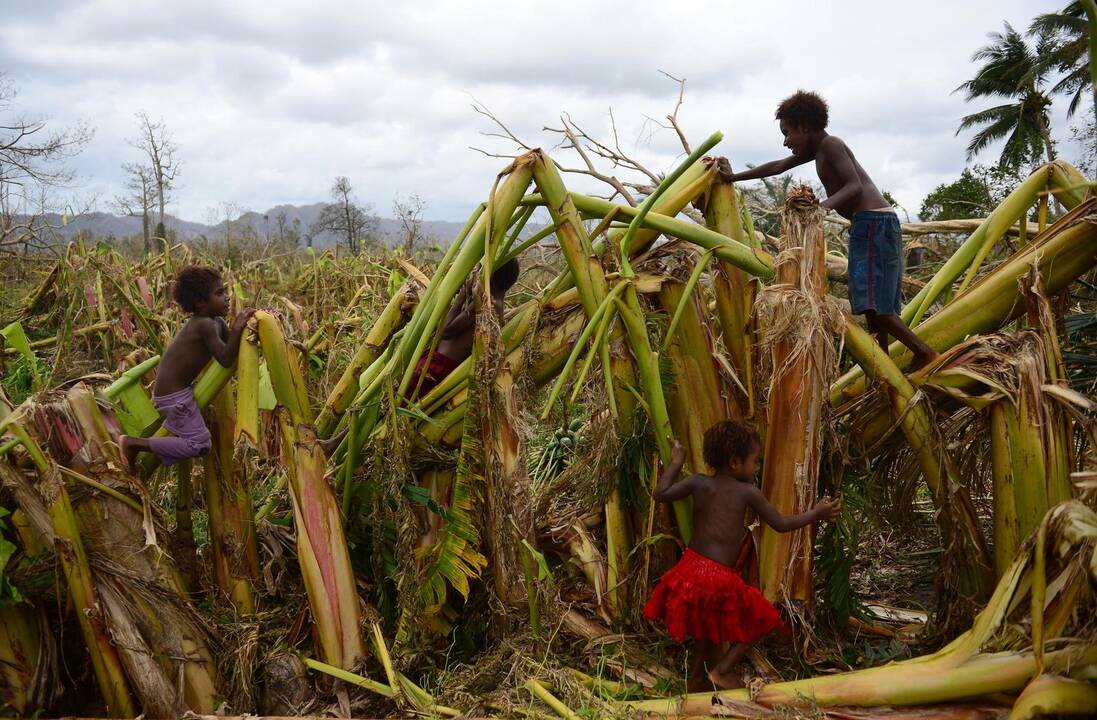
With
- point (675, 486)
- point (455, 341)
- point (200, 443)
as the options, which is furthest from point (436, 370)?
point (675, 486)

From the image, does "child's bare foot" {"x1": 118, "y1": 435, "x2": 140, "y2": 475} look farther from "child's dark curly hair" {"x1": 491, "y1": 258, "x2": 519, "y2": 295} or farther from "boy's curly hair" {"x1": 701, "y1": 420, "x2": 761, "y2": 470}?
"boy's curly hair" {"x1": 701, "y1": 420, "x2": 761, "y2": 470}

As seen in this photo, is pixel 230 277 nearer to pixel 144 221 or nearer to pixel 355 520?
pixel 355 520

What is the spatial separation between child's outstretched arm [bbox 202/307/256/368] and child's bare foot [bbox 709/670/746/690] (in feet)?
6.63

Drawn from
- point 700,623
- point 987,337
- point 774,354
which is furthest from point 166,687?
point 987,337

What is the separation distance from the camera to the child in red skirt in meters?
2.82

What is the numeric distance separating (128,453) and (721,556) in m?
2.16

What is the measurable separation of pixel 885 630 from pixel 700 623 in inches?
38.6

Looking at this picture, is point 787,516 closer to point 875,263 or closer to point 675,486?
point 675,486

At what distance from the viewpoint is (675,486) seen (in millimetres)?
2965

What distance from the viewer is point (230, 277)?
26.3 feet

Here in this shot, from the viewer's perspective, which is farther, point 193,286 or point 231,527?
point 193,286

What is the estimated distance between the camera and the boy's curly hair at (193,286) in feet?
11.2

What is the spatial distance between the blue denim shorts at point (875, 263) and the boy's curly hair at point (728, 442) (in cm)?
68

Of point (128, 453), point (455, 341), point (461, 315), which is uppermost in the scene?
point (461, 315)
